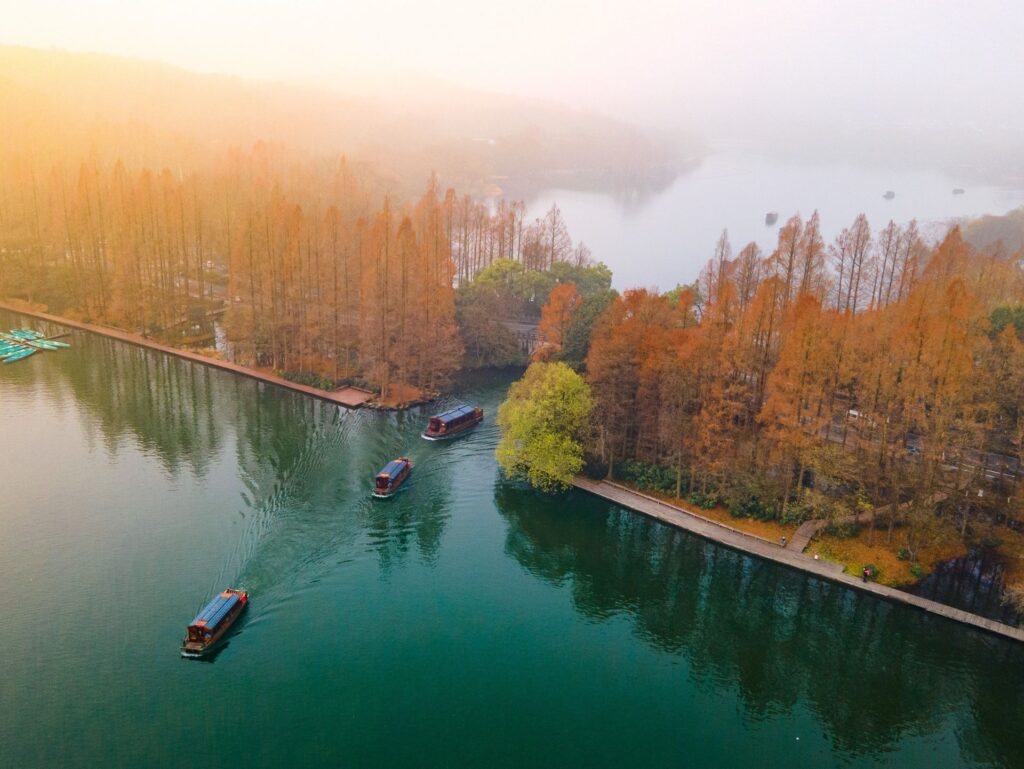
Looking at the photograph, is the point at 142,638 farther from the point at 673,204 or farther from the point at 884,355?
the point at 673,204

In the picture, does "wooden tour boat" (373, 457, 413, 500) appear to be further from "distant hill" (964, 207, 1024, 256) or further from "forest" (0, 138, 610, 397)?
"distant hill" (964, 207, 1024, 256)

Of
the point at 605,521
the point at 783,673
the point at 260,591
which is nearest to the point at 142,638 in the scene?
the point at 260,591

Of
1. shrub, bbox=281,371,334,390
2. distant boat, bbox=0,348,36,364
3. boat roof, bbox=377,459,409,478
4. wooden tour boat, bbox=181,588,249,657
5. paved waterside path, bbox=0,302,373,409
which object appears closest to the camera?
wooden tour boat, bbox=181,588,249,657

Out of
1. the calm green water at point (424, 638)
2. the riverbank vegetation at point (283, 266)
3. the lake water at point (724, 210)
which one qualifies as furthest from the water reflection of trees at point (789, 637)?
the lake water at point (724, 210)

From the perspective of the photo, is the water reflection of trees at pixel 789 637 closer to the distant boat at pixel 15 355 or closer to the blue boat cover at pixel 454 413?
the blue boat cover at pixel 454 413

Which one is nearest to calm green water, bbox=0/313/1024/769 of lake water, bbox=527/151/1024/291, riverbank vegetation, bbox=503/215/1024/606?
riverbank vegetation, bbox=503/215/1024/606
